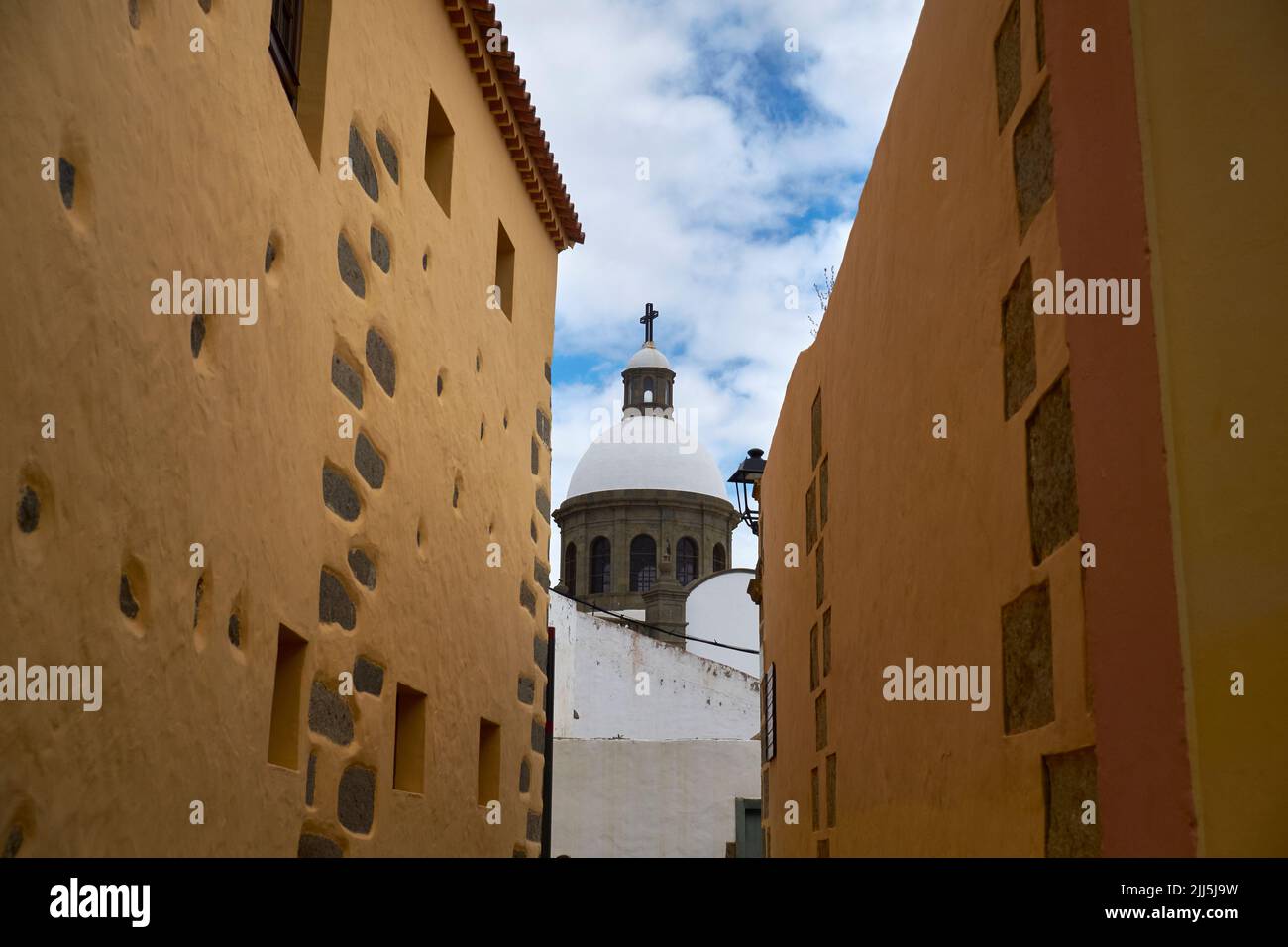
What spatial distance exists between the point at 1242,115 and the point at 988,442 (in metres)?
1.12

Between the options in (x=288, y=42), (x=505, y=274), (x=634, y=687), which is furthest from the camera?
(x=634, y=687)

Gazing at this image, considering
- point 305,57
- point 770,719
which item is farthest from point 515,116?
point 770,719

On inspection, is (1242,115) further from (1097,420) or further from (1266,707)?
(1266,707)

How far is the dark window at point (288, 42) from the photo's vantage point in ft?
16.8

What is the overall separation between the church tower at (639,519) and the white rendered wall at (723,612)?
2.20 meters

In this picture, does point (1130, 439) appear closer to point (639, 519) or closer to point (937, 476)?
point (937, 476)

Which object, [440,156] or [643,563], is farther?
[643,563]

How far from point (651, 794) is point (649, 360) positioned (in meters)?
21.1

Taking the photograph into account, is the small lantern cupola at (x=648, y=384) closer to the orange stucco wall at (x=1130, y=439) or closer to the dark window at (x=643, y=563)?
the dark window at (x=643, y=563)

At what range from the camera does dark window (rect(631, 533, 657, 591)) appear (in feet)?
113

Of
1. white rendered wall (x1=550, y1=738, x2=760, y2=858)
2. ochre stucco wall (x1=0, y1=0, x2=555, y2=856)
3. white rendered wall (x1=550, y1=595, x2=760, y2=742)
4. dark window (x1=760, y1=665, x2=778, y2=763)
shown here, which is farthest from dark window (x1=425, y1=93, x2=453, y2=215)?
white rendered wall (x1=550, y1=595, x2=760, y2=742)

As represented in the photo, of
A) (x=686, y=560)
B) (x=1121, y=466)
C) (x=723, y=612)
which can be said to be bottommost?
(x=1121, y=466)

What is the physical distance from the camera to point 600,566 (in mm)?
35125
